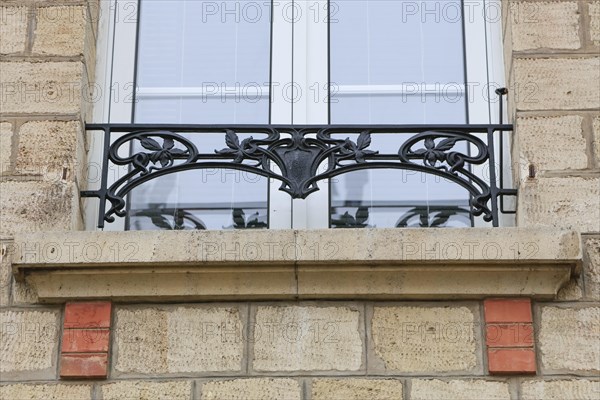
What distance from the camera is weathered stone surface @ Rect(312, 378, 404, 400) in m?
5.22

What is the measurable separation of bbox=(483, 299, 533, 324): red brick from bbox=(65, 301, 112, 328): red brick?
4.15 feet

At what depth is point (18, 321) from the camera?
539 centimetres

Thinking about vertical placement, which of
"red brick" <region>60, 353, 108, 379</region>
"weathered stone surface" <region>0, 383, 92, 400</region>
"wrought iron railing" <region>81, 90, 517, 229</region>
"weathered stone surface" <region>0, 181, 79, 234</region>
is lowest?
"weathered stone surface" <region>0, 383, 92, 400</region>

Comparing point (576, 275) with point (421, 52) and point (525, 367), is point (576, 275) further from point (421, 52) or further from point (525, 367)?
point (421, 52)

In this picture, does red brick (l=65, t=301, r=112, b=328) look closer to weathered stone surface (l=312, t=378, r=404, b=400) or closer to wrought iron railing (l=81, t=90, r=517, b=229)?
wrought iron railing (l=81, t=90, r=517, b=229)

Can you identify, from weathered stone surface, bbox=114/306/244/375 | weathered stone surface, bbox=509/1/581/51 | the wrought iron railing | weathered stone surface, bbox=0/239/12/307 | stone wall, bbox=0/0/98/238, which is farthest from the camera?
weathered stone surface, bbox=509/1/581/51

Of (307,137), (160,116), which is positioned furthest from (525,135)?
(160,116)

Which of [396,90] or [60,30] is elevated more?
[60,30]

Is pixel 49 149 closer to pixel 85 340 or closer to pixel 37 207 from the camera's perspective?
pixel 37 207

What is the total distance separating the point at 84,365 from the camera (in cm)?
528

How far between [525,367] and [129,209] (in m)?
1.59

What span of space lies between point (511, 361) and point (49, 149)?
178 cm

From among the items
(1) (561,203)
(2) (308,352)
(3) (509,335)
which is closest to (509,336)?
(3) (509,335)

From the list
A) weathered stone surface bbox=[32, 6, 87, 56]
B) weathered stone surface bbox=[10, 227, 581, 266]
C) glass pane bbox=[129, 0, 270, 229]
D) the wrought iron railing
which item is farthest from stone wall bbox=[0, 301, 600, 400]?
weathered stone surface bbox=[32, 6, 87, 56]
